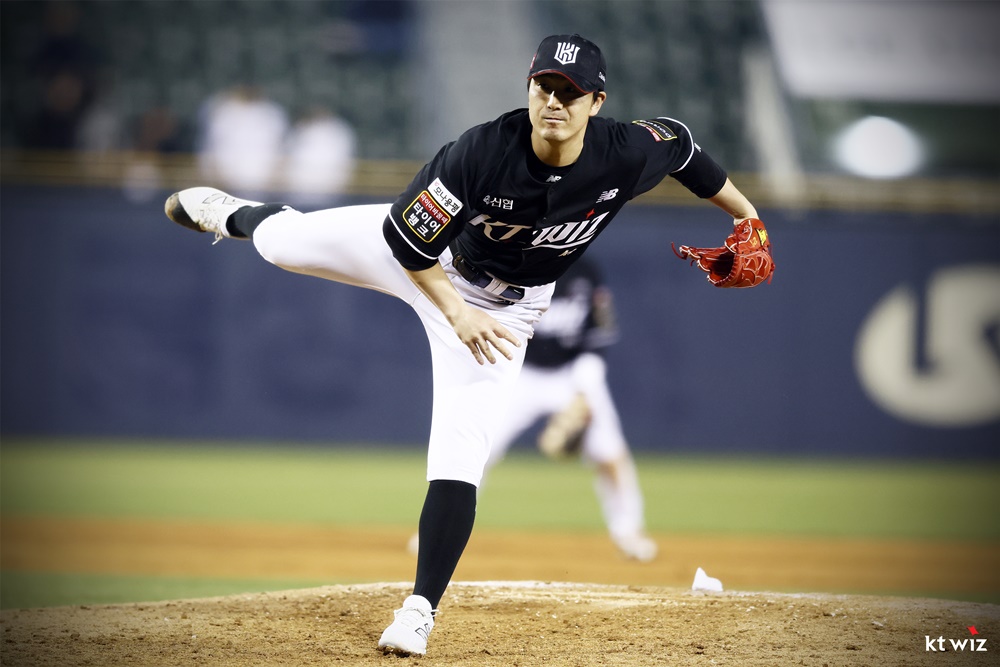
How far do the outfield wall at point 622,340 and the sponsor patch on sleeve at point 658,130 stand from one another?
5993 millimetres

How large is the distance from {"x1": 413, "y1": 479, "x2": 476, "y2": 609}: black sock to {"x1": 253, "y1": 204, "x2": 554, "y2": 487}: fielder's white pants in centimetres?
5

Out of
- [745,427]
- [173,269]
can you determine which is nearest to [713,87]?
[745,427]

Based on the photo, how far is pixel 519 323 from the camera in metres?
3.96

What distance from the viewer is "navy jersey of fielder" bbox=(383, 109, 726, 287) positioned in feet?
11.3

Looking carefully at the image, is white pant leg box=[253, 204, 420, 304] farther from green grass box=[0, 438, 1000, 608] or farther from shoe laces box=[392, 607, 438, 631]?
green grass box=[0, 438, 1000, 608]

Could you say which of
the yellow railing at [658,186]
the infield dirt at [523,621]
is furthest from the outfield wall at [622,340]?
the infield dirt at [523,621]

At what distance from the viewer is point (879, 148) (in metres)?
10.7

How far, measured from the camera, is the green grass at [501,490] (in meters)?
7.82

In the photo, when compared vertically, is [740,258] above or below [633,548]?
above

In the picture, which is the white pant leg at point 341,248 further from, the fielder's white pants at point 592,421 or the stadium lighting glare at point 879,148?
the stadium lighting glare at point 879,148

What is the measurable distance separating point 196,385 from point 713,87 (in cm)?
573

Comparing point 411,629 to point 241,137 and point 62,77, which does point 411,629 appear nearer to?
point 241,137


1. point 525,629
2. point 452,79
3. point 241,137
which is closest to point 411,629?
point 525,629

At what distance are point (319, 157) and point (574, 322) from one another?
4.45 metres
